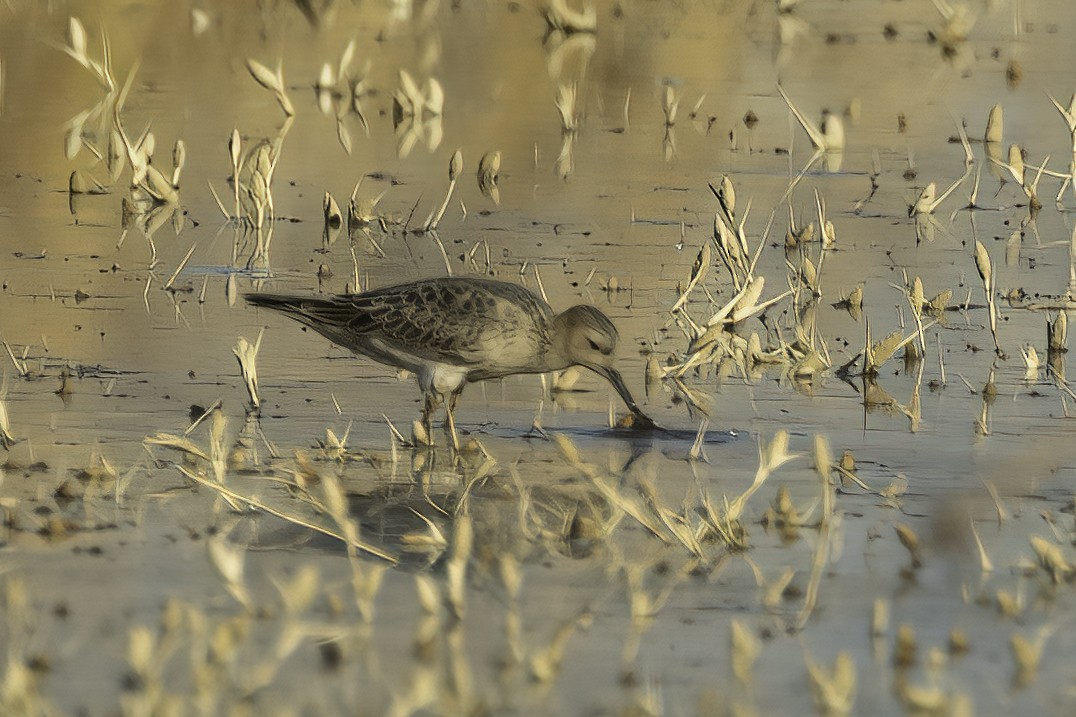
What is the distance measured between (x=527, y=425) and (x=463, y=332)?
0.65m

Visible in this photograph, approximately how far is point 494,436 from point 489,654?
306cm

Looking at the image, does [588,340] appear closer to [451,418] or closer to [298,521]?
[451,418]

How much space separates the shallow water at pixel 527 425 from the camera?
6.60m

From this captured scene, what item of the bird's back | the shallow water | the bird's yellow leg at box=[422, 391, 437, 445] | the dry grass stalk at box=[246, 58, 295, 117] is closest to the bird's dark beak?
the shallow water

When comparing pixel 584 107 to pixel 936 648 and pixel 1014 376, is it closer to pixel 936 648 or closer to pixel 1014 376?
pixel 1014 376

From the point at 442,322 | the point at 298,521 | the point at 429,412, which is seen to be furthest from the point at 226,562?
the point at 442,322

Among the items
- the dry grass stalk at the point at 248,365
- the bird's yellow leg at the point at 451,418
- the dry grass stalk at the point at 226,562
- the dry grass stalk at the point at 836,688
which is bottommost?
the dry grass stalk at the point at 836,688

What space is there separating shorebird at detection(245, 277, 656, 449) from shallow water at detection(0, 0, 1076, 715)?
0.30 metres

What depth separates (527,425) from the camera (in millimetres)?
9898

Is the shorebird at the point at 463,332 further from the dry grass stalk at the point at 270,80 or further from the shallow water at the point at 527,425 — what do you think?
the dry grass stalk at the point at 270,80

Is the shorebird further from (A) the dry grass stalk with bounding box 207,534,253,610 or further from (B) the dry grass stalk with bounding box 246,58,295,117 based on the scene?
(B) the dry grass stalk with bounding box 246,58,295,117

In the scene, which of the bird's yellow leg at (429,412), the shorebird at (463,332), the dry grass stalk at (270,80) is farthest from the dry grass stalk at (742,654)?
the dry grass stalk at (270,80)

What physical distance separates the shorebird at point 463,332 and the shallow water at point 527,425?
11.9 inches

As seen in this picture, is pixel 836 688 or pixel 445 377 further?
pixel 445 377
